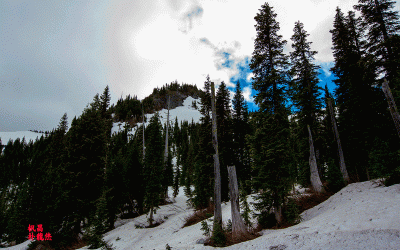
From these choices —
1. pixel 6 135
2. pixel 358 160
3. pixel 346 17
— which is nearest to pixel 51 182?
pixel 358 160

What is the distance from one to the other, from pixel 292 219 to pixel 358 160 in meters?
15.6

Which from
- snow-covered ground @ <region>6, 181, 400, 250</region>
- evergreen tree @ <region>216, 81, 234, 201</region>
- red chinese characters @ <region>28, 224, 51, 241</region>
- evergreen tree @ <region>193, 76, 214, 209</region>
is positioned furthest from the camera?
evergreen tree @ <region>216, 81, 234, 201</region>

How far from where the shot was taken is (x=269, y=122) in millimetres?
12477

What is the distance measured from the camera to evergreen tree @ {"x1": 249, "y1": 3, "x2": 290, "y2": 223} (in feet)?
35.2

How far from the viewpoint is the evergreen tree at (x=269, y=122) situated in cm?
1074

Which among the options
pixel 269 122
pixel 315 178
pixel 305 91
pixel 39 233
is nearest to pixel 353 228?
pixel 269 122

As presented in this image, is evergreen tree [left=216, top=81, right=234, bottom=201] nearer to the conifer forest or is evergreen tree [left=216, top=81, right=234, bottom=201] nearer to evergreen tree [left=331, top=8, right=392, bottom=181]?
the conifer forest

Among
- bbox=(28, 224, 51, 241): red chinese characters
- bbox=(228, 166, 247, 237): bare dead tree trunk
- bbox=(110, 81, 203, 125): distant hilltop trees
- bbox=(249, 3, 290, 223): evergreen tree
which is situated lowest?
bbox=(28, 224, 51, 241): red chinese characters

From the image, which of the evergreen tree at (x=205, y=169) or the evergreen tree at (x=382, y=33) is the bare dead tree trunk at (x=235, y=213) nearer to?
the evergreen tree at (x=205, y=169)

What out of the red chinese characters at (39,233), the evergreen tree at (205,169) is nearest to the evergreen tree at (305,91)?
the evergreen tree at (205,169)

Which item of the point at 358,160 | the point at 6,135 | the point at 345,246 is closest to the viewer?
the point at 345,246

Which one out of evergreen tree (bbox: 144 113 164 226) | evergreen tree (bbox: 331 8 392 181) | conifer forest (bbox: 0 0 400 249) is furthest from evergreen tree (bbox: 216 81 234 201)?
evergreen tree (bbox: 331 8 392 181)

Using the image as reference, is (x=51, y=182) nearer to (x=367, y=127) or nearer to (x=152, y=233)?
(x=152, y=233)

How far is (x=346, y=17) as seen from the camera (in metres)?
20.3
